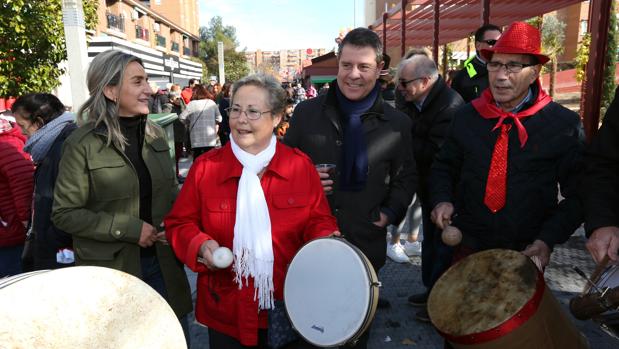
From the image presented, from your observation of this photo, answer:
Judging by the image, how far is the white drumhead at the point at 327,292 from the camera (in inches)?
68.2

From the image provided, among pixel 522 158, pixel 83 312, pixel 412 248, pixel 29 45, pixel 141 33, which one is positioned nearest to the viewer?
pixel 83 312

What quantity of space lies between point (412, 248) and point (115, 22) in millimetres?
34747

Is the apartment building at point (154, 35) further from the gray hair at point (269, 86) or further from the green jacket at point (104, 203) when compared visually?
the gray hair at point (269, 86)

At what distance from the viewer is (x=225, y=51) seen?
220 feet

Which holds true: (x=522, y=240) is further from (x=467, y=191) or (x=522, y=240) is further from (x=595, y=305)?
(x=595, y=305)

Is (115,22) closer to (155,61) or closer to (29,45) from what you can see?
(155,61)

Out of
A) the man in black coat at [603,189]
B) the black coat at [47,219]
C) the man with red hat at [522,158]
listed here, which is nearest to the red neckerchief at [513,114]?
the man with red hat at [522,158]

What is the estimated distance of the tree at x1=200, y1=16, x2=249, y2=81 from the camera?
2458 inches

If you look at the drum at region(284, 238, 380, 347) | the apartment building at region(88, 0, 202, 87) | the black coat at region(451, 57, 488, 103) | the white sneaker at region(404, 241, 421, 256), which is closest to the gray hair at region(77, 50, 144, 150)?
the drum at region(284, 238, 380, 347)

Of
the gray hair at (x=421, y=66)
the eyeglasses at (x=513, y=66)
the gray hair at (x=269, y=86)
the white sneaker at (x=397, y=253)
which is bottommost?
the white sneaker at (x=397, y=253)

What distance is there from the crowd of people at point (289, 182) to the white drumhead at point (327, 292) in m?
0.15

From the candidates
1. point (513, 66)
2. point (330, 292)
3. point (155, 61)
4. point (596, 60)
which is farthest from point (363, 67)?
point (155, 61)

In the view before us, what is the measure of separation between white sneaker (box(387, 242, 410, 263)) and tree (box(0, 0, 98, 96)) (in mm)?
5283

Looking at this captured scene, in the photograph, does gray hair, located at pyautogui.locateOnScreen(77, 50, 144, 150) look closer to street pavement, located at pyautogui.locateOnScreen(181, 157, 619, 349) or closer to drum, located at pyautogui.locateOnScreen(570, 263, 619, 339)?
street pavement, located at pyautogui.locateOnScreen(181, 157, 619, 349)
